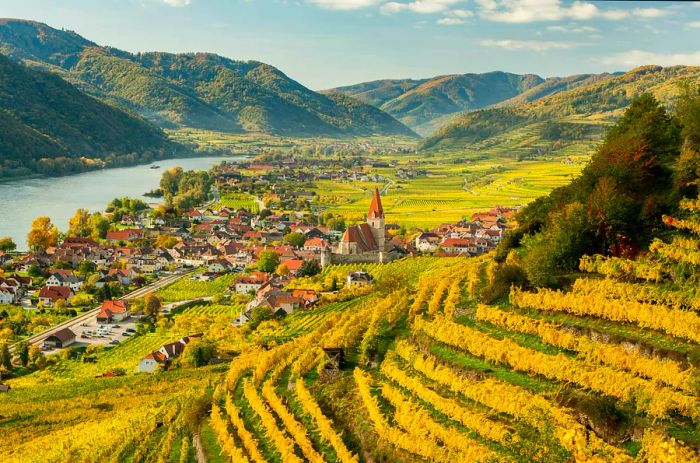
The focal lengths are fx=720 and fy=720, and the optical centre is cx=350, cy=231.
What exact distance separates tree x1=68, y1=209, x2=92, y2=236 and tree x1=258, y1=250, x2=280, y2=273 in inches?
866

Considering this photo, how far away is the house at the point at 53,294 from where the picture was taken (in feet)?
146

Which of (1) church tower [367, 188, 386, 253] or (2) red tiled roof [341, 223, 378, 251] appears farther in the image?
(1) church tower [367, 188, 386, 253]

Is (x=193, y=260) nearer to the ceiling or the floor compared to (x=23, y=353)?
nearer to the floor

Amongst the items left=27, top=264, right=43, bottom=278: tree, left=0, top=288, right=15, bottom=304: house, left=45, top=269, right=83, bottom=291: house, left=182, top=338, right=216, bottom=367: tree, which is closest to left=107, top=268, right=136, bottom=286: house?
left=45, top=269, right=83, bottom=291: house

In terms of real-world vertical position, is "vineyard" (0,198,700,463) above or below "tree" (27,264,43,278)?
above

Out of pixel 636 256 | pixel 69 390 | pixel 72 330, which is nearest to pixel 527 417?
pixel 636 256

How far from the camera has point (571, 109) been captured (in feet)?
520

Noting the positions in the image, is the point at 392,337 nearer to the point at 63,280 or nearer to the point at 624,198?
the point at 624,198

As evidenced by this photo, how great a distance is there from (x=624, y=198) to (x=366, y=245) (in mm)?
30315

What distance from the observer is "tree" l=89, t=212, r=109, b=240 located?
218 feet

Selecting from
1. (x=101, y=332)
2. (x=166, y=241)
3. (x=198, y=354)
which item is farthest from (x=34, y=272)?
(x=198, y=354)

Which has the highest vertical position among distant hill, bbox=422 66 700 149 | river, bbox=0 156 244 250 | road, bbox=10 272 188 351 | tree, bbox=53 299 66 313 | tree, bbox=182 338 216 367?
distant hill, bbox=422 66 700 149

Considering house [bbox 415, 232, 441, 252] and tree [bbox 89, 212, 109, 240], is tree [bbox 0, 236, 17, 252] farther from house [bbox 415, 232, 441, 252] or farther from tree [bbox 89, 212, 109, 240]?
house [bbox 415, 232, 441, 252]

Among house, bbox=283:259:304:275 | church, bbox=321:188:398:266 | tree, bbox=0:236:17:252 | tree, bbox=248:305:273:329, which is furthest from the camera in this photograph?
tree, bbox=0:236:17:252
